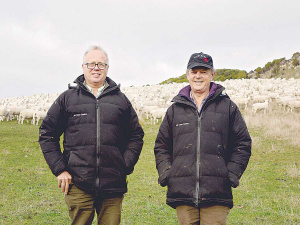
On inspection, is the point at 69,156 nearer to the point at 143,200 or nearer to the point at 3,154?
the point at 143,200

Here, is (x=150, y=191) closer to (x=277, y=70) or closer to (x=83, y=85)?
(x=83, y=85)

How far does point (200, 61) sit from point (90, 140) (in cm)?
158

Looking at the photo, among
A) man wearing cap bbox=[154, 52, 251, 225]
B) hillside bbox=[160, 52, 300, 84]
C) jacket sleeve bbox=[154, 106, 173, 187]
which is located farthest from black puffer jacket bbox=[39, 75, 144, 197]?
hillside bbox=[160, 52, 300, 84]

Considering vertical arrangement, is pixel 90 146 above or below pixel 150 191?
above

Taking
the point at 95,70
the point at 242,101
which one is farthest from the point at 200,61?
the point at 242,101

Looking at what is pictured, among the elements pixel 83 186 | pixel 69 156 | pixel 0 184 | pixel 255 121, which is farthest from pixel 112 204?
pixel 255 121

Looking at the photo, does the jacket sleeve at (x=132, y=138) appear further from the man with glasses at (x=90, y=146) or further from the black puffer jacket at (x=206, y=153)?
the black puffer jacket at (x=206, y=153)

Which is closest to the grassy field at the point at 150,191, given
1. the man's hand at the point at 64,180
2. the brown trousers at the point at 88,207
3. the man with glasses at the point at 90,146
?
the brown trousers at the point at 88,207

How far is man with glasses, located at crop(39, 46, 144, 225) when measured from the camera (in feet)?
10.6

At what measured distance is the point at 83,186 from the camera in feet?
10.5

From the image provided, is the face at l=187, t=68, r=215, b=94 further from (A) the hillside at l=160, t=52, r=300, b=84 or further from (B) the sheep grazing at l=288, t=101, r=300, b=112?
(A) the hillside at l=160, t=52, r=300, b=84

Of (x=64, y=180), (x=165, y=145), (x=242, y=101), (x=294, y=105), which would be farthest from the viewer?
(x=242, y=101)

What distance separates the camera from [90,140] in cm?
325

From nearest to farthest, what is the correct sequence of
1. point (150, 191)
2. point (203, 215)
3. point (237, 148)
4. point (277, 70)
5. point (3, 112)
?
point (203, 215) < point (237, 148) < point (150, 191) < point (3, 112) < point (277, 70)
